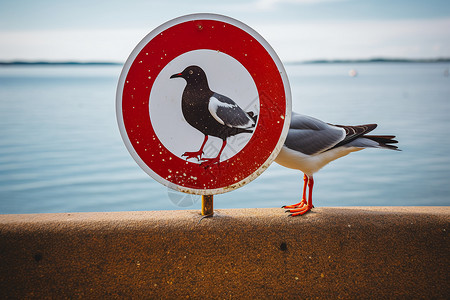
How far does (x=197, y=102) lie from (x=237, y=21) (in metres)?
0.30

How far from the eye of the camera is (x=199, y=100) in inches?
60.3

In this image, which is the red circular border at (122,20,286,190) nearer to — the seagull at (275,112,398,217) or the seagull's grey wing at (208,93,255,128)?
the seagull's grey wing at (208,93,255,128)

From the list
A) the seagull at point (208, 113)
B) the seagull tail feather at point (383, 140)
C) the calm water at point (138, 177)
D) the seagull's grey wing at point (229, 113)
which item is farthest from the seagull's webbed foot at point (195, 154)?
the calm water at point (138, 177)

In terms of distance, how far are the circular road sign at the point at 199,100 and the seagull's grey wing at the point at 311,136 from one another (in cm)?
38

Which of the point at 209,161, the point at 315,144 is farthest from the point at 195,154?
the point at 315,144

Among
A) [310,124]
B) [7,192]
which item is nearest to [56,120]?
[7,192]

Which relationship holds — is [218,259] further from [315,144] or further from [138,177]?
[138,177]

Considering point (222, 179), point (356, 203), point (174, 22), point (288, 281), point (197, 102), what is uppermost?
point (174, 22)

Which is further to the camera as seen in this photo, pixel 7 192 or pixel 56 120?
pixel 56 120

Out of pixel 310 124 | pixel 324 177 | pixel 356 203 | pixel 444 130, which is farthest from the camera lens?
pixel 444 130

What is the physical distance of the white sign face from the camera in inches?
58.6

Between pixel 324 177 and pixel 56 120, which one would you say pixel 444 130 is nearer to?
pixel 324 177

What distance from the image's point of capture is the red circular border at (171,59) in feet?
4.80

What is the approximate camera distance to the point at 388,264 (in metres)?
1.56
